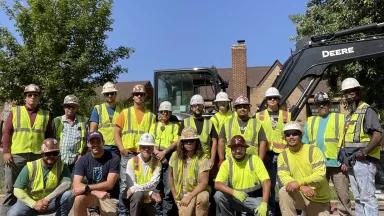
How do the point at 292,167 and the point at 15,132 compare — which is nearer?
the point at 292,167

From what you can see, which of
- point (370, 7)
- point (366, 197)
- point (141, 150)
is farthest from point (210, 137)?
point (370, 7)

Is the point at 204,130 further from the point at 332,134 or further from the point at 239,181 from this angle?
the point at 332,134

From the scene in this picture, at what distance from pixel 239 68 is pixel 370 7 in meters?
16.6

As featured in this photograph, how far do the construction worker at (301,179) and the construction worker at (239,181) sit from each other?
0.92ft

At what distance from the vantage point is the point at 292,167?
20.7ft

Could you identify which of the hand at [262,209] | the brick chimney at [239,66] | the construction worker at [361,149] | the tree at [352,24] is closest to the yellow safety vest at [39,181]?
the hand at [262,209]

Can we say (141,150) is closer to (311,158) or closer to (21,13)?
(311,158)

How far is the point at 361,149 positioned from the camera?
6.54 meters

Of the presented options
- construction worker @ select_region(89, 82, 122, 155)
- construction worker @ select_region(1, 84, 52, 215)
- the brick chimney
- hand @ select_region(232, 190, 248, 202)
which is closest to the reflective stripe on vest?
hand @ select_region(232, 190, 248, 202)

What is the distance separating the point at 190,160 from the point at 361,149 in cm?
240

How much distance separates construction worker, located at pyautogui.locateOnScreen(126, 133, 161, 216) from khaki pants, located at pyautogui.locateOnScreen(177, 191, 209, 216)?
1.51 ft

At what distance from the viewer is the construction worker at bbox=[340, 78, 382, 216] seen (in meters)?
6.45

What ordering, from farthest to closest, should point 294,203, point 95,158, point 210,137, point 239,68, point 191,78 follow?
point 239,68 → point 191,78 → point 210,137 → point 95,158 → point 294,203

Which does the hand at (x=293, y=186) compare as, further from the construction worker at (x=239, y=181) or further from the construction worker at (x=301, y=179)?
the construction worker at (x=239, y=181)
